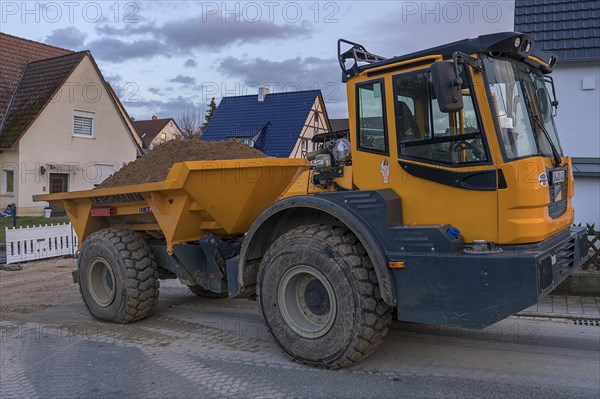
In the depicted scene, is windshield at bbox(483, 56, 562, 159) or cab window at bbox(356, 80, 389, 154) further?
cab window at bbox(356, 80, 389, 154)

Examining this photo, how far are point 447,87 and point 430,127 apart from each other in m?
0.53

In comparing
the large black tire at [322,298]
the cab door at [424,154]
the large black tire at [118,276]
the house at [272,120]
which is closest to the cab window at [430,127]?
the cab door at [424,154]

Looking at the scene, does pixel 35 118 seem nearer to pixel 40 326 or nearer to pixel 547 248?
pixel 40 326

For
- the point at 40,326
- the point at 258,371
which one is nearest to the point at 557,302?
the point at 258,371

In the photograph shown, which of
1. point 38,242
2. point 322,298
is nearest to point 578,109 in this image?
point 322,298

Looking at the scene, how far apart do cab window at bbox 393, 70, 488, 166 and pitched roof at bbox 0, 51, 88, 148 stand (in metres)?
20.2

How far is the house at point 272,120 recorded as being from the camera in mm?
29375

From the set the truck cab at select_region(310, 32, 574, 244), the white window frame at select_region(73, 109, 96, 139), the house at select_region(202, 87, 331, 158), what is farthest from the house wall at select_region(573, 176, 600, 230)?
the white window frame at select_region(73, 109, 96, 139)

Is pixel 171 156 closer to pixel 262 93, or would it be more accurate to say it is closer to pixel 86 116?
pixel 86 116

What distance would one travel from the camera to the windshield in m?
4.14

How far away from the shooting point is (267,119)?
3095 cm

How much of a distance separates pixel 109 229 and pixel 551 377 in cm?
530

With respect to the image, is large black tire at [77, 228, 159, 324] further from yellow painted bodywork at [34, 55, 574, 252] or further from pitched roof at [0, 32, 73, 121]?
pitched roof at [0, 32, 73, 121]

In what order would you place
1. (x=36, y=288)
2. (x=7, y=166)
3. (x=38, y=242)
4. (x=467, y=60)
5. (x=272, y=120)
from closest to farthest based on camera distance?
(x=467, y=60) → (x=36, y=288) → (x=38, y=242) → (x=7, y=166) → (x=272, y=120)
